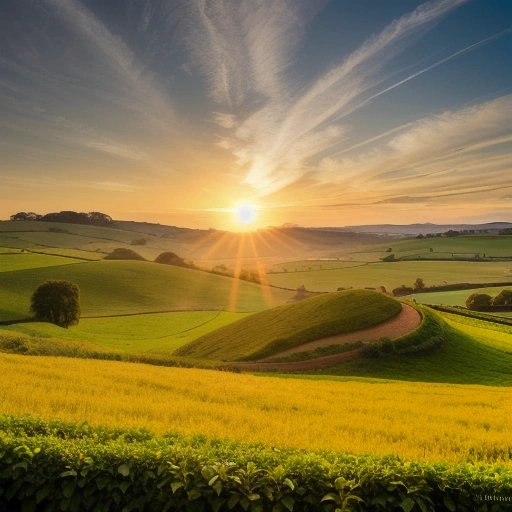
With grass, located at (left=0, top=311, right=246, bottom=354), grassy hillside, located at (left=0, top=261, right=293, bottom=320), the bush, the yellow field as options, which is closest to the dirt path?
the yellow field

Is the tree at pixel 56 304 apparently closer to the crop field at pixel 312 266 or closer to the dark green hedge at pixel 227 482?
the dark green hedge at pixel 227 482

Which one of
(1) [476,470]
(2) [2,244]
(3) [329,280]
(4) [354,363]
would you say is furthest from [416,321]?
(2) [2,244]

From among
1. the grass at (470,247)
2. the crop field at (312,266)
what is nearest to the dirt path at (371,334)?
the crop field at (312,266)

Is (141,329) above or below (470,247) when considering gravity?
below

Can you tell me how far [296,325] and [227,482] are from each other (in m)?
42.7

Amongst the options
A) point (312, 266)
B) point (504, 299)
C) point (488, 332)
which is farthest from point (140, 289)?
point (312, 266)

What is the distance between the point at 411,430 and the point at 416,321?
118 feet

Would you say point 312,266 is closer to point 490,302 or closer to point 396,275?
point 396,275

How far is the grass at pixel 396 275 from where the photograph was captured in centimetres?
13500

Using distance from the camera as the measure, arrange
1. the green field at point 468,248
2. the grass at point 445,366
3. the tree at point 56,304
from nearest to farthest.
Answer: the grass at point 445,366
the tree at point 56,304
the green field at point 468,248

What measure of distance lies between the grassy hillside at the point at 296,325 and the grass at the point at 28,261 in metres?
75.5

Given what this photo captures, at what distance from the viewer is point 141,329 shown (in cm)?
7962

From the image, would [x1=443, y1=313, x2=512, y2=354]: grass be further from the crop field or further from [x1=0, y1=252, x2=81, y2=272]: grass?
the crop field

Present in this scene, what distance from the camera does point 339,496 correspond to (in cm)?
808
